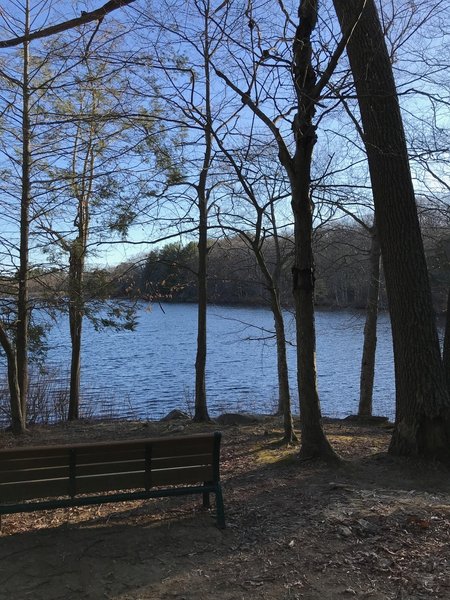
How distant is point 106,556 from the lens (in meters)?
3.66

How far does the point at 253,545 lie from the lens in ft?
12.6


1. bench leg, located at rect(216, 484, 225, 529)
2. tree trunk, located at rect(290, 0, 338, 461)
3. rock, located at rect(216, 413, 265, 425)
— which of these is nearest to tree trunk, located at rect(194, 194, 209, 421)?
rock, located at rect(216, 413, 265, 425)

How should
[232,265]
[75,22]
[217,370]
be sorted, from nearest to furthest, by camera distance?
[75,22] → [232,265] → [217,370]

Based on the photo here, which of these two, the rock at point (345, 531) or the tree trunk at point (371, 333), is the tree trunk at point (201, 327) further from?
the rock at point (345, 531)

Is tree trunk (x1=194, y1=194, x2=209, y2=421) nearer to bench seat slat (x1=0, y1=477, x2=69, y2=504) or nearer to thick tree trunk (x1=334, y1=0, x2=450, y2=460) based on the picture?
thick tree trunk (x1=334, y1=0, x2=450, y2=460)

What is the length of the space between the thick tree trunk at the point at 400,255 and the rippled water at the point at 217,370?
179 inches

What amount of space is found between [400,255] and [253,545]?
4.08 m

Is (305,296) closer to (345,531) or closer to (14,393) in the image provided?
(345,531)

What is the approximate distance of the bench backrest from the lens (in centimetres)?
396

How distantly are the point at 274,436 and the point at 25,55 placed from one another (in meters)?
8.59

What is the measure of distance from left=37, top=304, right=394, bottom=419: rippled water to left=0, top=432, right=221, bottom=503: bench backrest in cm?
655

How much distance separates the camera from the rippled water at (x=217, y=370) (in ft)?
60.3

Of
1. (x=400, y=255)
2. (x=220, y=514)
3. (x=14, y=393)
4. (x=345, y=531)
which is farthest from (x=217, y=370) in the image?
(x=345, y=531)

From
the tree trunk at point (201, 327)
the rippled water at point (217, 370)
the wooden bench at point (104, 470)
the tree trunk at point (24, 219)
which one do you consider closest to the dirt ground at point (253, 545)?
the wooden bench at point (104, 470)
